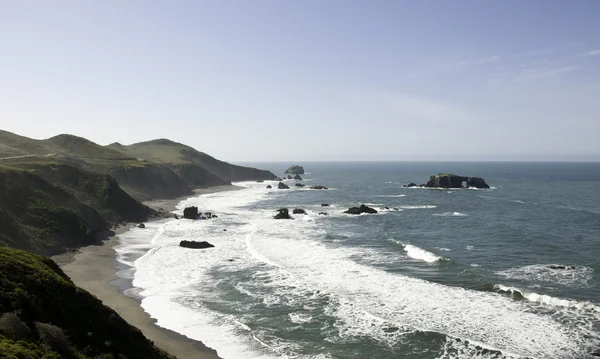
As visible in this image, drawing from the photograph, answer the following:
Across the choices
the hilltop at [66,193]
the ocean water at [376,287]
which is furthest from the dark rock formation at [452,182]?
the hilltop at [66,193]

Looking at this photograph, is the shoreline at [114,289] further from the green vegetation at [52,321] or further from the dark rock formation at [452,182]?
the dark rock formation at [452,182]

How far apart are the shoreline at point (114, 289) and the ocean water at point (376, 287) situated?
0.90 meters

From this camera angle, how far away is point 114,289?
34406mm

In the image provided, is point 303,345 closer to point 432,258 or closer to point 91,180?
point 432,258

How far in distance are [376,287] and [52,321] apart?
2432 centimetres

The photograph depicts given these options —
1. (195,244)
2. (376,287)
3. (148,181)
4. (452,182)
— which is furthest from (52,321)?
(452,182)

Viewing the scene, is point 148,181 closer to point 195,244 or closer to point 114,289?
point 195,244

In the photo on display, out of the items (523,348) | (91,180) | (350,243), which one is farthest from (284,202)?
(523,348)

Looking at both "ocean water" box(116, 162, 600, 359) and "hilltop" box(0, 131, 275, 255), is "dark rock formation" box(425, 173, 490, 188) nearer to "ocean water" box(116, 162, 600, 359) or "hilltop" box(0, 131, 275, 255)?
"ocean water" box(116, 162, 600, 359)

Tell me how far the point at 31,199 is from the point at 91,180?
69.7 feet

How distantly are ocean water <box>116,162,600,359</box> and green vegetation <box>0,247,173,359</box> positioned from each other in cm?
724

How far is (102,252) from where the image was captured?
1889 inches

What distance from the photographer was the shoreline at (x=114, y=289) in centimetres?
2389

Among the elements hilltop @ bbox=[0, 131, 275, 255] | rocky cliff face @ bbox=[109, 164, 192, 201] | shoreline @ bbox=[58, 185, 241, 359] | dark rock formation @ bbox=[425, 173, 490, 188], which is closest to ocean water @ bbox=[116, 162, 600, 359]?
shoreline @ bbox=[58, 185, 241, 359]
